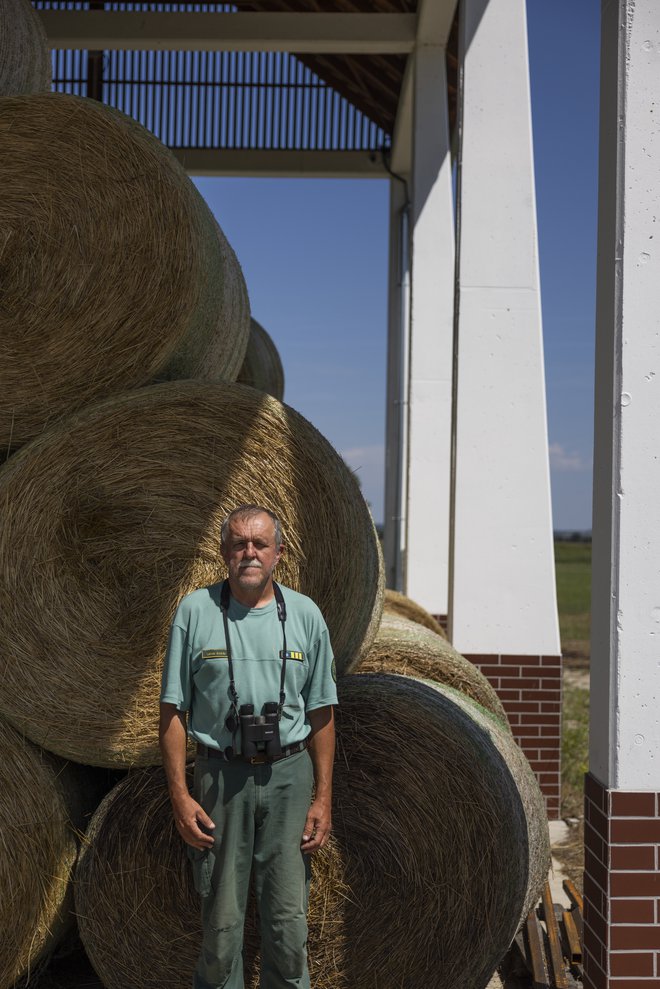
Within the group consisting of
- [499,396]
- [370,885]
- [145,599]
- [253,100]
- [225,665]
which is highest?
[253,100]

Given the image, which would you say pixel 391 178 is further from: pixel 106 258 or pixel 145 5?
pixel 106 258

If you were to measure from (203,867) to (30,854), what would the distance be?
0.86 metres

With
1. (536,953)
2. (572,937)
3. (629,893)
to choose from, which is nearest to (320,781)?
(629,893)

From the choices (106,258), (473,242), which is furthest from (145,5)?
(106,258)

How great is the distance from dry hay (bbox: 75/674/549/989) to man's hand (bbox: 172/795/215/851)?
0.56 metres

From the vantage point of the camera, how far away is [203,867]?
11.0 feet

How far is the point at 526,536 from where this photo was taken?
645 centimetres

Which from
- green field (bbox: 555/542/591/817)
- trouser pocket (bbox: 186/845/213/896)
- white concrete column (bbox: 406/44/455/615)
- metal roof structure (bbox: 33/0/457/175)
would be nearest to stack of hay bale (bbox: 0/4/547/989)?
trouser pocket (bbox: 186/845/213/896)

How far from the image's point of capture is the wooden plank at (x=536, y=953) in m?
4.27

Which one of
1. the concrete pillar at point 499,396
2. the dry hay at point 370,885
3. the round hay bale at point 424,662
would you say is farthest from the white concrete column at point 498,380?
the dry hay at point 370,885

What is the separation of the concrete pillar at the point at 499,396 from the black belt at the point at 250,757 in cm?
315

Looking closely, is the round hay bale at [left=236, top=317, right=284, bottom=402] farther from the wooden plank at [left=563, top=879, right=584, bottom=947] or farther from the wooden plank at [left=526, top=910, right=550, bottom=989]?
the wooden plank at [left=526, top=910, right=550, bottom=989]

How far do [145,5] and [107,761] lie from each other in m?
8.56

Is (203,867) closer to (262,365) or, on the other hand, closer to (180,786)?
(180,786)
